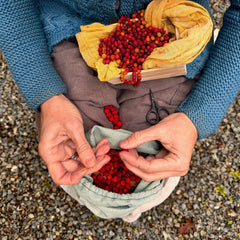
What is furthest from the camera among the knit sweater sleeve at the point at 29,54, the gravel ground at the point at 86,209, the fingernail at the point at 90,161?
the gravel ground at the point at 86,209

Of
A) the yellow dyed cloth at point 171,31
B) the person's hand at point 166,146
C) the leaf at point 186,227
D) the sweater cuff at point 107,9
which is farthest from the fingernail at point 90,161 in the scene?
the leaf at point 186,227

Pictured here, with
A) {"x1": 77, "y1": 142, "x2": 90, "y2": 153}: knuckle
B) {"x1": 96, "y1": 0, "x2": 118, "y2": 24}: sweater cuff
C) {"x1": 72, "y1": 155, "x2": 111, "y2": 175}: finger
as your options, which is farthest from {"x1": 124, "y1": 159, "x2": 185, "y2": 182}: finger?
{"x1": 96, "y1": 0, "x2": 118, "y2": 24}: sweater cuff

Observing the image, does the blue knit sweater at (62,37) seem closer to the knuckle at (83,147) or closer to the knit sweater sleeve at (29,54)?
the knit sweater sleeve at (29,54)

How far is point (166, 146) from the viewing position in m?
1.29

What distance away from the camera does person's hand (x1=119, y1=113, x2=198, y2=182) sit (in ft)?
3.95

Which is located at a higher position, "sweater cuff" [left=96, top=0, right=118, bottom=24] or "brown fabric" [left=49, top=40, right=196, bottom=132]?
"sweater cuff" [left=96, top=0, right=118, bottom=24]

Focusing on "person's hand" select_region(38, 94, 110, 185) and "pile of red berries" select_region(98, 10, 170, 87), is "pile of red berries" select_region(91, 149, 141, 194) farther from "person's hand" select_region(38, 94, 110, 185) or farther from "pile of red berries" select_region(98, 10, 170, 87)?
"pile of red berries" select_region(98, 10, 170, 87)

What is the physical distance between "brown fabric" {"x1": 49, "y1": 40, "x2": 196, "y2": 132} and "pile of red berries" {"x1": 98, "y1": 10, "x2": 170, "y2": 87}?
144mm

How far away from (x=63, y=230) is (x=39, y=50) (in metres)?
1.28

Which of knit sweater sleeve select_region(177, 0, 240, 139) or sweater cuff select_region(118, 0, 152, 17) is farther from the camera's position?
sweater cuff select_region(118, 0, 152, 17)

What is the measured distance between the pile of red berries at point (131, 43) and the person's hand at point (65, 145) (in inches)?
12.7

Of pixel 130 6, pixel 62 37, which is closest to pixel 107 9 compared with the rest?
pixel 130 6

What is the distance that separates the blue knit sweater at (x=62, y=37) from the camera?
49.8 inches

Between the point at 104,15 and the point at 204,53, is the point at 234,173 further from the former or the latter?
the point at 104,15
